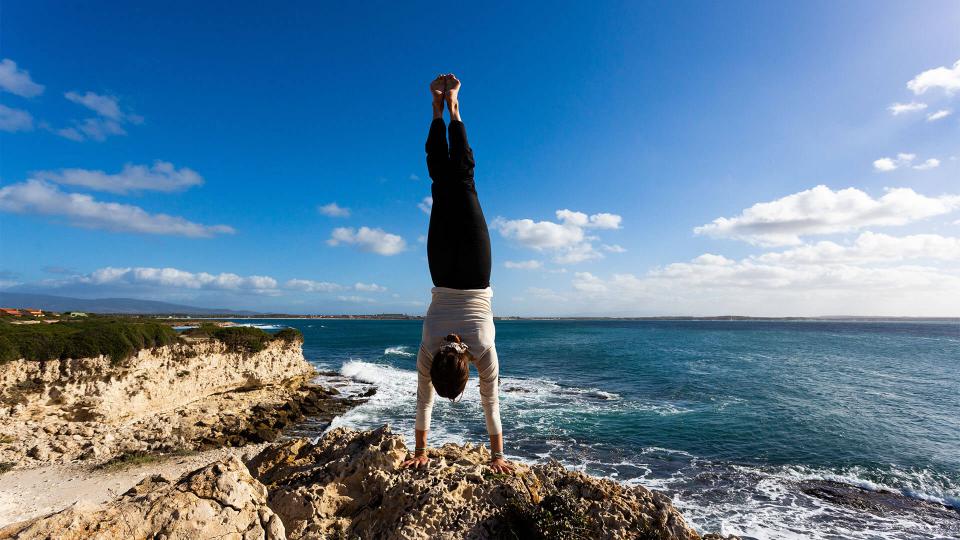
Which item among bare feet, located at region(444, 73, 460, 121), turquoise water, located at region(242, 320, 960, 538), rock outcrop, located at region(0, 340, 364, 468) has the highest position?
bare feet, located at region(444, 73, 460, 121)

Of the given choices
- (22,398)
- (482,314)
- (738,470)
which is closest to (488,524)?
(482,314)

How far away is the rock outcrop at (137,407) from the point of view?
1539cm

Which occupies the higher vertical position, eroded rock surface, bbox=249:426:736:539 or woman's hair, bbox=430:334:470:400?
woman's hair, bbox=430:334:470:400

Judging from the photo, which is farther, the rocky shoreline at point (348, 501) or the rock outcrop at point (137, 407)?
the rock outcrop at point (137, 407)

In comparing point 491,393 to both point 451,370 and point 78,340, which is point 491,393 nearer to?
point 451,370

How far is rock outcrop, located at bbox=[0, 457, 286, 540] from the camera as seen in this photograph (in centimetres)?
312

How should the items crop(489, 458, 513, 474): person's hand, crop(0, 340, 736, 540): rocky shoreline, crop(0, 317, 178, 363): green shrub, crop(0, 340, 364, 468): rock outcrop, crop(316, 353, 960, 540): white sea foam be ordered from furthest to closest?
1. crop(0, 317, 178, 363): green shrub
2. crop(0, 340, 364, 468): rock outcrop
3. crop(316, 353, 960, 540): white sea foam
4. crop(489, 458, 513, 474): person's hand
5. crop(0, 340, 736, 540): rocky shoreline

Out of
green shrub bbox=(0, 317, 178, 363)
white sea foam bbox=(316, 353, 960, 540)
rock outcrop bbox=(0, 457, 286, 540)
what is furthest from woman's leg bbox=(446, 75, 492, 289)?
green shrub bbox=(0, 317, 178, 363)

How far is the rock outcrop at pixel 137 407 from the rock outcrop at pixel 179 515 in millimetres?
15702

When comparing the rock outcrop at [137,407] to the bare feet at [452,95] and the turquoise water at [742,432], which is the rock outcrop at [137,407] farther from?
the bare feet at [452,95]

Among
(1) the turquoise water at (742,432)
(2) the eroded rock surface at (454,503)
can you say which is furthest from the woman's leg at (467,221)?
(1) the turquoise water at (742,432)

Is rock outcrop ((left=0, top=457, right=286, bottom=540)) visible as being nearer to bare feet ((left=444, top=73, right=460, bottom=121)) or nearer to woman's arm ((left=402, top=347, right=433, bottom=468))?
woman's arm ((left=402, top=347, right=433, bottom=468))

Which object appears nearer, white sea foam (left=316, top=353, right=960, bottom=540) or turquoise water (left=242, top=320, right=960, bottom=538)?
white sea foam (left=316, top=353, right=960, bottom=540)

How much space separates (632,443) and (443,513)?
1695 centimetres
